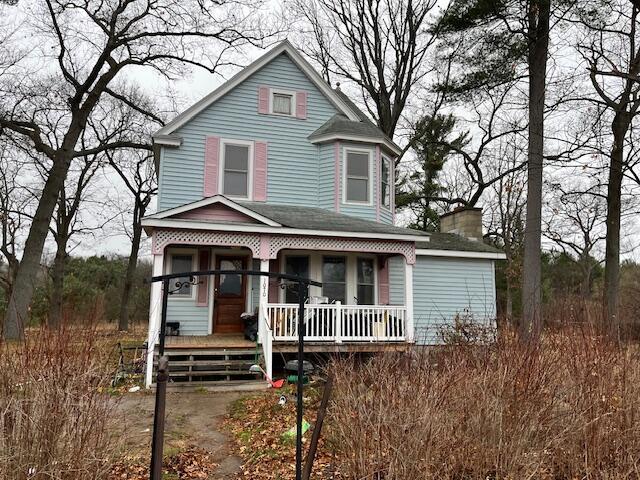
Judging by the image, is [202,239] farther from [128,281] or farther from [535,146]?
[128,281]

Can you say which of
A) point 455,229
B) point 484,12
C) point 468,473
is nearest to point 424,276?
point 455,229

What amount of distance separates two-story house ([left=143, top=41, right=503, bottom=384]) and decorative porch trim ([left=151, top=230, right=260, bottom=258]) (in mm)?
31

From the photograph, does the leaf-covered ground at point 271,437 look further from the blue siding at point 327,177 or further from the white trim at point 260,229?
the blue siding at point 327,177

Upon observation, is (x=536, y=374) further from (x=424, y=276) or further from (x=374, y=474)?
(x=424, y=276)

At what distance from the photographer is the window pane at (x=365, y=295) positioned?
12125 millimetres

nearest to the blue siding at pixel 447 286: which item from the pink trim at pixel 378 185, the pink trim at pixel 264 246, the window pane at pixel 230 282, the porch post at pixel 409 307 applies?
the pink trim at pixel 378 185

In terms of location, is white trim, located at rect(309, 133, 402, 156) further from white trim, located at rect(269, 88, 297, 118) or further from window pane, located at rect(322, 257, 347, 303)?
window pane, located at rect(322, 257, 347, 303)

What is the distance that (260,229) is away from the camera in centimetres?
942

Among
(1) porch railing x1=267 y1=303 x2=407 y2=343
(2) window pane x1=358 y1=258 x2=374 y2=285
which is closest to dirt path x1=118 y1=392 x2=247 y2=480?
(1) porch railing x1=267 y1=303 x2=407 y2=343

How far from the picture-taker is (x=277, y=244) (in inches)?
383

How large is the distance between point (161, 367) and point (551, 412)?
11.1 feet

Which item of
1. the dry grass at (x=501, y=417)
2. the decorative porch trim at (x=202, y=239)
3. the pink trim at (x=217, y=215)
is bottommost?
the dry grass at (x=501, y=417)

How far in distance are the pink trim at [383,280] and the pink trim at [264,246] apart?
3.99 m

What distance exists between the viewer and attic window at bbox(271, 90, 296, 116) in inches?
504
